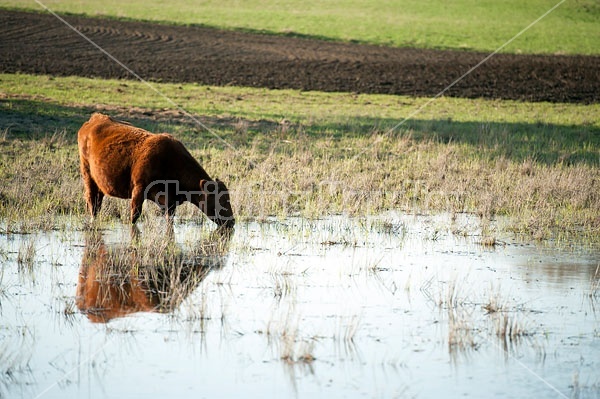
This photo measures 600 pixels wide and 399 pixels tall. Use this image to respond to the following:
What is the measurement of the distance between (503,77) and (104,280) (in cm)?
3022

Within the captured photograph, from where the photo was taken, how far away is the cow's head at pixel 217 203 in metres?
12.5

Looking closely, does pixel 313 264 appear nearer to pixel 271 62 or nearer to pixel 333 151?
pixel 333 151

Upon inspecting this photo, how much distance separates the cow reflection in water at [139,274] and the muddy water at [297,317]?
0.03 metres

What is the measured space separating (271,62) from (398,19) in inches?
1032

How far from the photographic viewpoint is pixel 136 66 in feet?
117

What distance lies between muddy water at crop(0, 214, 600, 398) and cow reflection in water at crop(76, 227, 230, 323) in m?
0.03

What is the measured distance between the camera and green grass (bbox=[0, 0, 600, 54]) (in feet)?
181

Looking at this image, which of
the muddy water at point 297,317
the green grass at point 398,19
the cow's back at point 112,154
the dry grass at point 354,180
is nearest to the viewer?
the muddy water at point 297,317

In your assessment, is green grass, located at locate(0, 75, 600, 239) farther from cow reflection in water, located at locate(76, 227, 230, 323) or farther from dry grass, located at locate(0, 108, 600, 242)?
cow reflection in water, located at locate(76, 227, 230, 323)

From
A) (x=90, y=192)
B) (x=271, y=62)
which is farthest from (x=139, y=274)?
(x=271, y=62)

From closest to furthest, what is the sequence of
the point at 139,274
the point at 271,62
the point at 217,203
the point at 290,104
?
1. the point at 139,274
2. the point at 217,203
3. the point at 290,104
4. the point at 271,62

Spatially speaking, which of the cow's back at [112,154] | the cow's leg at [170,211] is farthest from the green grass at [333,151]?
the cow's leg at [170,211]

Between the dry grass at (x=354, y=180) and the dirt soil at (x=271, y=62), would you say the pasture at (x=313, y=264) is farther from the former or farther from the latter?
the dirt soil at (x=271, y=62)

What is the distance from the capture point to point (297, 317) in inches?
342
